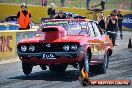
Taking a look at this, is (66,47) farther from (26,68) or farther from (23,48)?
(26,68)

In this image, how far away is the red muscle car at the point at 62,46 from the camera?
1284 centimetres

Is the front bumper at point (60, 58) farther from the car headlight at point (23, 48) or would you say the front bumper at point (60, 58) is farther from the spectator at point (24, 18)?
the spectator at point (24, 18)

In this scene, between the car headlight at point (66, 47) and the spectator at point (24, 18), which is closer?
the car headlight at point (66, 47)

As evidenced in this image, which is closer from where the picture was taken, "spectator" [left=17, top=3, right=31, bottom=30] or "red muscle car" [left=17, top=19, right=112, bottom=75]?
"red muscle car" [left=17, top=19, right=112, bottom=75]

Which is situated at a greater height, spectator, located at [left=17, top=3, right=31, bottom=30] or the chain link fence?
spectator, located at [left=17, top=3, right=31, bottom=30]

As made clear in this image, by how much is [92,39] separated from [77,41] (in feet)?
3.77

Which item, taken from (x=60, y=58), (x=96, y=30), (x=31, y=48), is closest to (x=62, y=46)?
(x=60, y=58)

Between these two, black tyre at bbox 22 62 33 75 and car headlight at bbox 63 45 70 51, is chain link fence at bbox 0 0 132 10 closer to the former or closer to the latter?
black tyre at bbox 22 62 33 75

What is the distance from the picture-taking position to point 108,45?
51.0 ft

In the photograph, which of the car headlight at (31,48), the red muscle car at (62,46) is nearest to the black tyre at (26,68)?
the red muscle car at (62,46)

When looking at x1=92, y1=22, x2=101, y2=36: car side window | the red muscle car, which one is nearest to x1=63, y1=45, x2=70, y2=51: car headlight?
the red muscle car

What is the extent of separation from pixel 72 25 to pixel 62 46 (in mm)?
1419

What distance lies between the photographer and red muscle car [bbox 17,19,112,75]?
12836mm

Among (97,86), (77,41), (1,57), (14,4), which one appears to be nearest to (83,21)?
(77,41)
